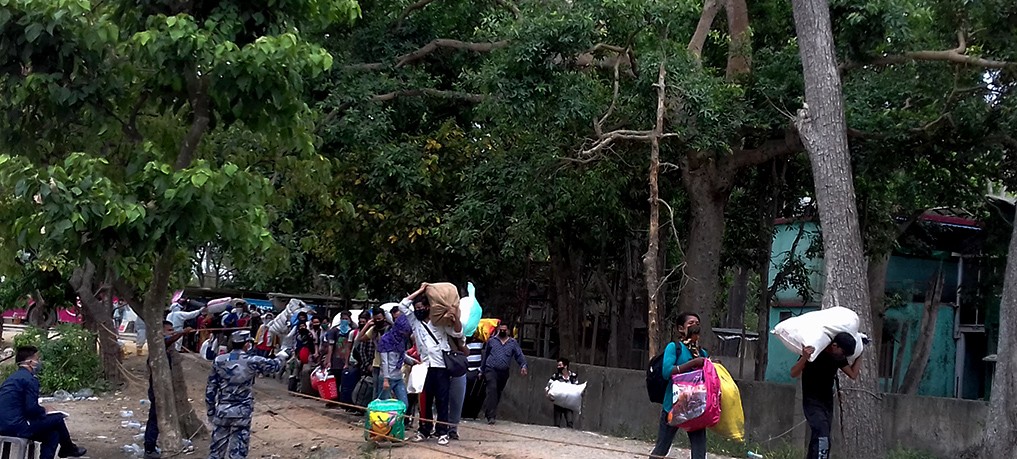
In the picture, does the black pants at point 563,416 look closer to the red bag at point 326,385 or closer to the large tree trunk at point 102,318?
the red bag at point 326,385

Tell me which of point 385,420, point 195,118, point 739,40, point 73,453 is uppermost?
point 739,40

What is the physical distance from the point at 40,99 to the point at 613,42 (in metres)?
7.01

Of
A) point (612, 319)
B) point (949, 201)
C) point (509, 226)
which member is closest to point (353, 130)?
point (509, 226)

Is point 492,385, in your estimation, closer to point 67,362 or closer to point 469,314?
point 469,314

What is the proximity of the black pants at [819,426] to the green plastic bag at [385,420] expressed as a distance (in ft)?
14.6

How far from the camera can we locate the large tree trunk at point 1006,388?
Answer: 958 centimetres

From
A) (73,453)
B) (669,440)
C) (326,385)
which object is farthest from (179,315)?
(669,440)

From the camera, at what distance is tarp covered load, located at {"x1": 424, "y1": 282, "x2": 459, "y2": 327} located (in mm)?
10570

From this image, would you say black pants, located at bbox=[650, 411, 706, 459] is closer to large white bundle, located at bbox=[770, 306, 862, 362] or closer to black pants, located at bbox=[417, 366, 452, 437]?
large white bundle, located at bbox=[770, 306, 862, 362]

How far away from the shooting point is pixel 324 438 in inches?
485

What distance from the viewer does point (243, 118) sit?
995cm

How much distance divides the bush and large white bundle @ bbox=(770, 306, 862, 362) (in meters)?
12.9

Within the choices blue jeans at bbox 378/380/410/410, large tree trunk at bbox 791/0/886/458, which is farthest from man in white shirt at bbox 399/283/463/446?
large tree trunk at bbox 791/0/886/458

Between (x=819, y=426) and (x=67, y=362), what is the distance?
13.3m
